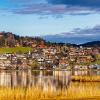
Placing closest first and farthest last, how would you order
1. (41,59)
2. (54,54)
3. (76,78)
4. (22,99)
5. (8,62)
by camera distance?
(22,99) → (76,78) → (8,62) → (41,59) → (54,54)

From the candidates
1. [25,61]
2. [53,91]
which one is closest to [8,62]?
[25,61]

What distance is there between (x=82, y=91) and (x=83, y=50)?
155m

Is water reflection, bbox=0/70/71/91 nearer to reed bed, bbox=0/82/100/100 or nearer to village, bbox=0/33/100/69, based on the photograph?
reed bed, bbox=0/82/100/100

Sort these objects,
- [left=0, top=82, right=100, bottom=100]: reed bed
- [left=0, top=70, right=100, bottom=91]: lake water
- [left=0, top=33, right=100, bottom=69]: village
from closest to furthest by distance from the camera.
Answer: [left=0, top=82, right=100, bottom=100]: reed bed → [left=0, top=70, right=100, bottom=91]: lake water → [left=0, top=33, right=100, bottom=69]: village

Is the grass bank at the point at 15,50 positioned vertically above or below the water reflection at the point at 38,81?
above

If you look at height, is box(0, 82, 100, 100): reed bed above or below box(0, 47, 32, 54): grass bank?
below

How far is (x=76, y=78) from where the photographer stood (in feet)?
255

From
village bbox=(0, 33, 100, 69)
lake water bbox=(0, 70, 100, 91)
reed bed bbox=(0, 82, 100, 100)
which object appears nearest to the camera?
reed bed bbox=(0, 82, 100, 100)

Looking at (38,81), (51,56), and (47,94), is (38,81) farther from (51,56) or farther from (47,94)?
(51,56)

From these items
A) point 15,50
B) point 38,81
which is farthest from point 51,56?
point 38,81

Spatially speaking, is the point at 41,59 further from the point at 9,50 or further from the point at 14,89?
the point at 14,89

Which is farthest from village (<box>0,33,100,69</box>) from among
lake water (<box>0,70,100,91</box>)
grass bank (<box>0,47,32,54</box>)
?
lake water (<box>0,70,100,91</box>)

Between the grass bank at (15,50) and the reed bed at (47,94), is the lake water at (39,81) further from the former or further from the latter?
the grass bank at (15,50)

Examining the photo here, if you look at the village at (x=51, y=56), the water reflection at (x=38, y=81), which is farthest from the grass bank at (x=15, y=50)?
the water reflection at (x=38, y=81)
